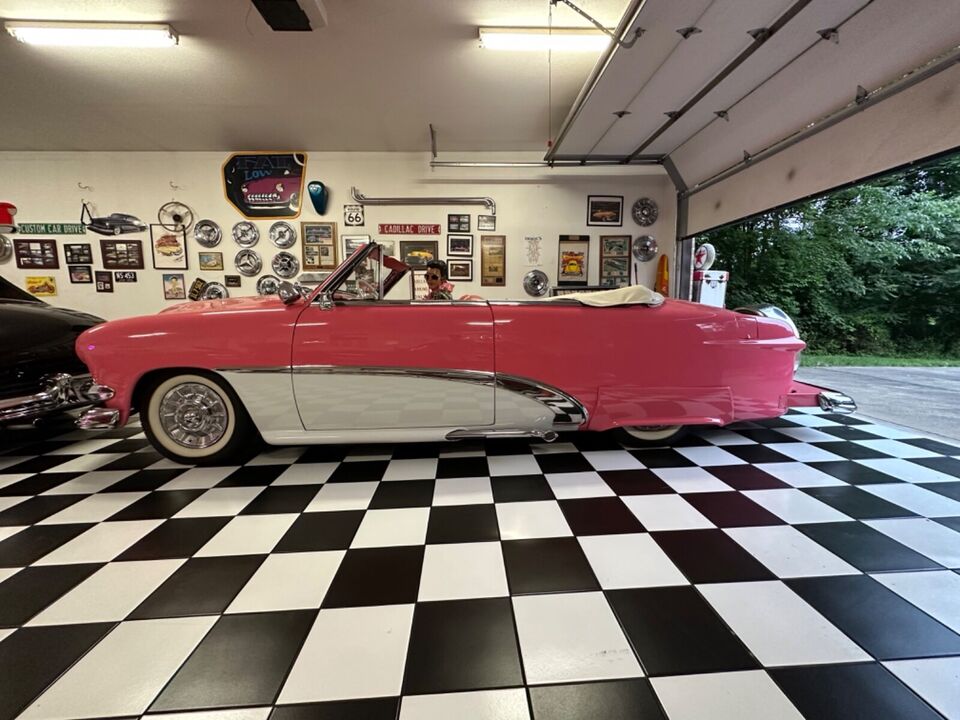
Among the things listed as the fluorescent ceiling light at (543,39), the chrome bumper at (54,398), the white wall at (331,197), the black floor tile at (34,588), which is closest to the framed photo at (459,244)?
the white wall at (331,197)

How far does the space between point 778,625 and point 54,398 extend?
351 centimetres

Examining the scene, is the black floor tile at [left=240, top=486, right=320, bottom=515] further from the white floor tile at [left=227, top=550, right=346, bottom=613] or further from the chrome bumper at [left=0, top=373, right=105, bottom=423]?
the chrome bumper at [left=0, top=373, right=105, bottom=423]

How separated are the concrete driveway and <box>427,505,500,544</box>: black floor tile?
10.1ft

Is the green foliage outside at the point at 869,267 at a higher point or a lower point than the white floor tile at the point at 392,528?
higher

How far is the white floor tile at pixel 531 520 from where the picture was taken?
4.83 ft

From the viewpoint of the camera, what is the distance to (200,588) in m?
1.20

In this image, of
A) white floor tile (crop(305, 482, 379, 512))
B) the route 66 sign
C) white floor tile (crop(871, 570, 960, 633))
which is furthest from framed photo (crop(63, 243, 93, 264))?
white floor tile (crop(871, 570, 960, 633))

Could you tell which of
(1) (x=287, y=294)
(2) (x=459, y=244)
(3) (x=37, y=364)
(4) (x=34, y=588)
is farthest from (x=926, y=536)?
(2) (x=459, y=244)

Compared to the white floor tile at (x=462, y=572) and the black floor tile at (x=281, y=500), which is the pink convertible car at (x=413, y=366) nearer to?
the black floor tile at (x=281, y=500)

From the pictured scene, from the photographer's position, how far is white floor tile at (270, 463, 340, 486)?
6.38ft

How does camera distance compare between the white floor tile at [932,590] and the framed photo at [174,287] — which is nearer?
the white floor tile at [932,590]

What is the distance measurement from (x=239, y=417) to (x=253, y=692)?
60.4 inches

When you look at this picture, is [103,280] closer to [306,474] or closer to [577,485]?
[306,474]

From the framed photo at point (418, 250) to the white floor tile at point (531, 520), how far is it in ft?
→ 13.2
